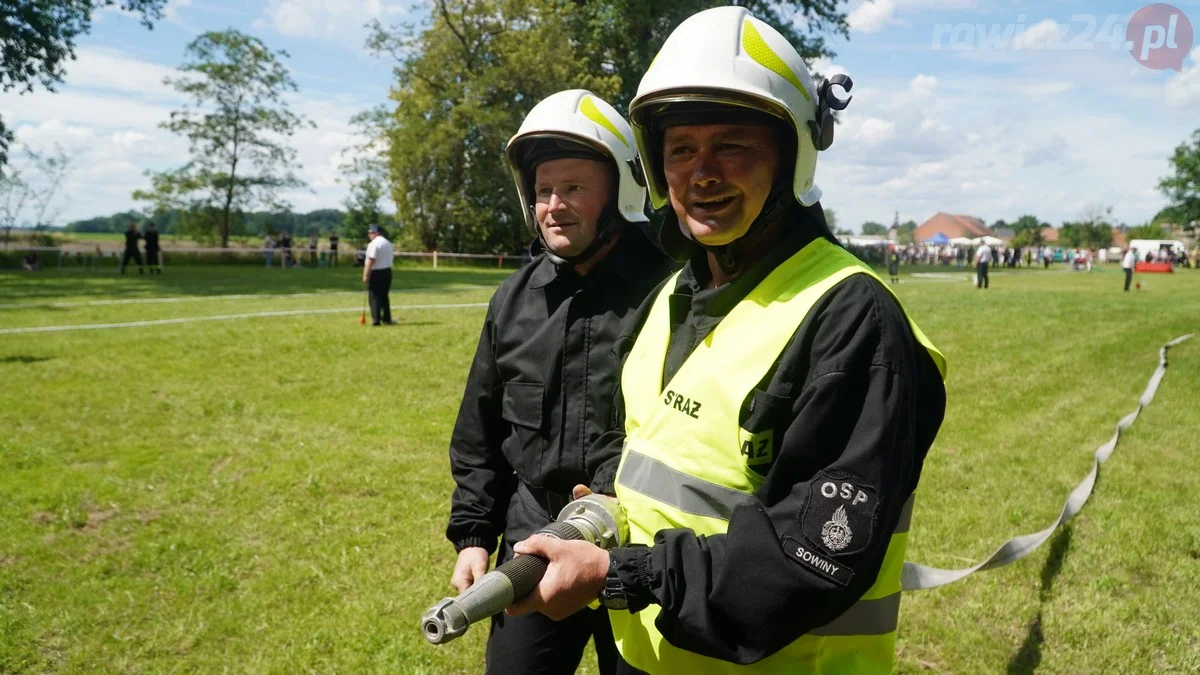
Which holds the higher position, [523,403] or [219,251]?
[219,251]

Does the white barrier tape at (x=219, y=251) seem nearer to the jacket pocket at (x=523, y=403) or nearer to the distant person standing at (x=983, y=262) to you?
the distant person standing at (x=983, y=262)

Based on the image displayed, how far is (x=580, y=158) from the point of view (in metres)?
2.72

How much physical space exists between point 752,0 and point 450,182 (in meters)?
18.1

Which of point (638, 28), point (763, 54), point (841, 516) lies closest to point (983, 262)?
point (638, 28)

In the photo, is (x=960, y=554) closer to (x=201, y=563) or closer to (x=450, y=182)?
(x=201, y=563)

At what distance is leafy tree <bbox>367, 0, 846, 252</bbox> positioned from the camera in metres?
37.6

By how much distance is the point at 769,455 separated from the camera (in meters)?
1.59

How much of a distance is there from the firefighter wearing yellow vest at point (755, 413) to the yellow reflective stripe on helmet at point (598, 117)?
63 centimetres

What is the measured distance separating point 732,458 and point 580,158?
1424 millimetres

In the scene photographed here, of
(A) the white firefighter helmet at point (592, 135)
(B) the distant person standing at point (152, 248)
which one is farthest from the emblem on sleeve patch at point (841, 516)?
(B) the distant person standing at point (152, 248)

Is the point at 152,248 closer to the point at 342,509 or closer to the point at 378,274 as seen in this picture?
the point at 378,274

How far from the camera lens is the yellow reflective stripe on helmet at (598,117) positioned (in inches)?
Answer: 105

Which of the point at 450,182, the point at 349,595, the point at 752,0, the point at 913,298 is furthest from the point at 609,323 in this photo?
the point at 450,182

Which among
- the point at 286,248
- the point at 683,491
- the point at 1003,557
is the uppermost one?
the point at 286,248
